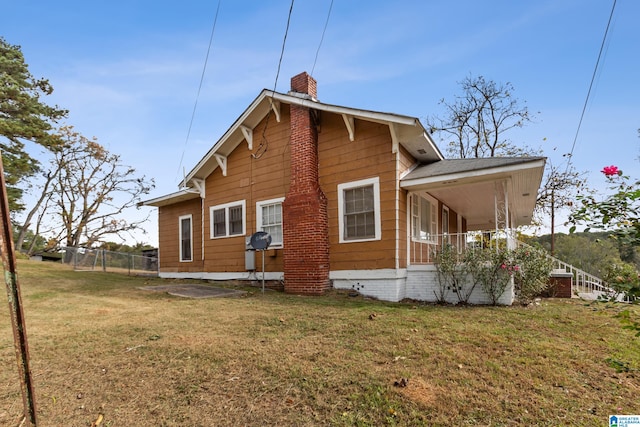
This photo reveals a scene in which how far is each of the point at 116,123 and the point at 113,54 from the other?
310 cm

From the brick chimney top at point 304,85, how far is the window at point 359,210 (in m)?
3.00

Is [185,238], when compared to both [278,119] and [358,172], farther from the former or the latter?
[358,172]

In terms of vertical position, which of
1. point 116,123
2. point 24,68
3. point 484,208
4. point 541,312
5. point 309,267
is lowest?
point 541,312

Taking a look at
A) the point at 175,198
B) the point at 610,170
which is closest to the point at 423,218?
the point at 610,170

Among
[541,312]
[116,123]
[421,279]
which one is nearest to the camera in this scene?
[541,312]

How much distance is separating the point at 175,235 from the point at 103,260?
23.8ft

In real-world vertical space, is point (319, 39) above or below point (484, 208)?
above

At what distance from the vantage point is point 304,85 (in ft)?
33.5

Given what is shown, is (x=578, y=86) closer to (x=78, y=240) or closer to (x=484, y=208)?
(x=484, y=208)

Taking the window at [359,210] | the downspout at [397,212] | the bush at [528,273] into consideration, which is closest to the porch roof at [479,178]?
the downspout at [397,212]

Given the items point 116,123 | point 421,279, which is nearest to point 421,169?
point 421,279

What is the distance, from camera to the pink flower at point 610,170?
8.62ft

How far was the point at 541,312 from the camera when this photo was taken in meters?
6.80

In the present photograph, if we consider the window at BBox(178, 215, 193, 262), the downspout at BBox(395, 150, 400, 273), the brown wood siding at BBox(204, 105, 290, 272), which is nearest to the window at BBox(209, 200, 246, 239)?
the brown wood siding at BBox(204, 105, 290, 272)
